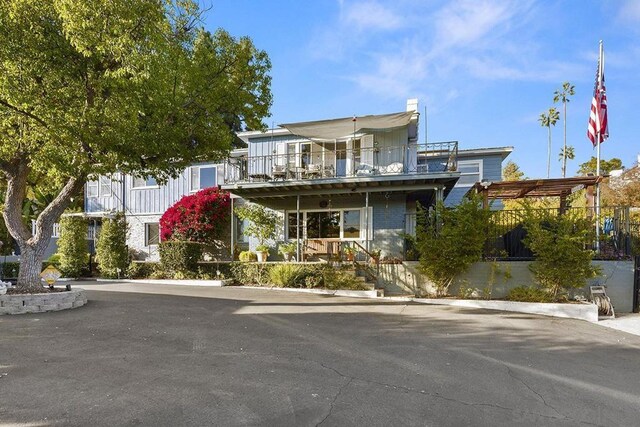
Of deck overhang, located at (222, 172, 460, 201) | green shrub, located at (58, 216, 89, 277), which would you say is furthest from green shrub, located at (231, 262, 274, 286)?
green shrub, located at (58, 216, 89, 277)

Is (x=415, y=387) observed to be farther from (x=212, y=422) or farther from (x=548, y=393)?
(x=212, y=422)

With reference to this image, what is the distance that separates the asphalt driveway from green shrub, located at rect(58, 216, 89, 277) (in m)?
9.53

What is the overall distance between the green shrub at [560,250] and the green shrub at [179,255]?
1185cm

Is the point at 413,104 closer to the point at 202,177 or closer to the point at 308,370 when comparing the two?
the point at 202,177

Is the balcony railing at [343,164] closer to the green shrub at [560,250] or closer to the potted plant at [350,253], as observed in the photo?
the potted plant at [350,253]

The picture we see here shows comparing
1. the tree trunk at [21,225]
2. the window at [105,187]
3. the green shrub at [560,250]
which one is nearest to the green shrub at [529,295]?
the green shrub at [560,250]

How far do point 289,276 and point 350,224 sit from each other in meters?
3.86

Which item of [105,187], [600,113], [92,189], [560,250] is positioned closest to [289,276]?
[560,250]

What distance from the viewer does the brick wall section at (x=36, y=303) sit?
7750mm

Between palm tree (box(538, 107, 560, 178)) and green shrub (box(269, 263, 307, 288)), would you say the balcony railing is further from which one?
palm tree (box(538, 107, 560, 178))

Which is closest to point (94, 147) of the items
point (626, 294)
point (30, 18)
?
point (30, 18)

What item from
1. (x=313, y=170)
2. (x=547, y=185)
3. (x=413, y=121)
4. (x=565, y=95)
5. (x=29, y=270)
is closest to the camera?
(x=29, y=270)

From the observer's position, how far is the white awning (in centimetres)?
1248

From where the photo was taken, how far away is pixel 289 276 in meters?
12.2
